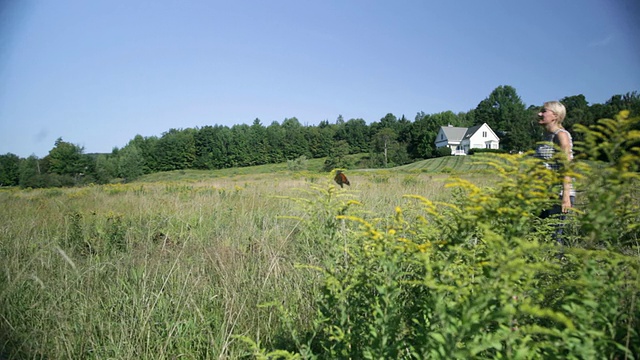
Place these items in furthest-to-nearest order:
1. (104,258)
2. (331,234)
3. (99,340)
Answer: (104,258) → (99,340) → (331,234)

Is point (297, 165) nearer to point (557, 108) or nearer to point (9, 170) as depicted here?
point (9, 170)

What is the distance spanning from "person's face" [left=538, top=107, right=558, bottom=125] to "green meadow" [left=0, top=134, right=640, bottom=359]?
137cm

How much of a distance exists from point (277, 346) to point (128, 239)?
3480 mm

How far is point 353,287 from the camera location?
1680 mm

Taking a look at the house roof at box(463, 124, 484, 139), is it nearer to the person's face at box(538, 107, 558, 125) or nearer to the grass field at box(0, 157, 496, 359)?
the person's face at box(538, 107, 558, 125)

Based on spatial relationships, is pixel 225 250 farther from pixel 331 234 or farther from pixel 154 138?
pixel 154 138

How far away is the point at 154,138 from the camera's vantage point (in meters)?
87.8

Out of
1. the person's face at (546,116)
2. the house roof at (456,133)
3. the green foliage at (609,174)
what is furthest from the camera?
the house roof at (456,133)

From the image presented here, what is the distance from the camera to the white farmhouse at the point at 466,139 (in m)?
69.8

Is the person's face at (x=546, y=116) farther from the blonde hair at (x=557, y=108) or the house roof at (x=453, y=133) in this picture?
the house roof at (x=453, y=133)

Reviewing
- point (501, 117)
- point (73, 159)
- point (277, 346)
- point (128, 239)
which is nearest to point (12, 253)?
point (128, 239)

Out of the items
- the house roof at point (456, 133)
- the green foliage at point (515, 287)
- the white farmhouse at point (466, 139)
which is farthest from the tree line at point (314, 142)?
the green foliage at point (515, 287)

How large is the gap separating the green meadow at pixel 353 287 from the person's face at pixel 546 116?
4.48 ft

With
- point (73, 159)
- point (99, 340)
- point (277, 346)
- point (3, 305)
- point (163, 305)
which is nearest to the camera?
point (277, 346)
